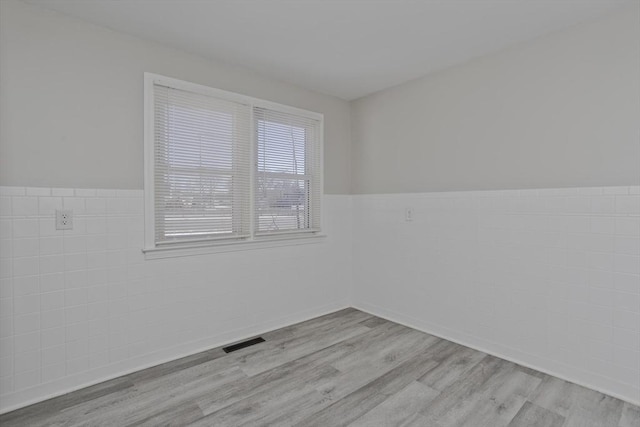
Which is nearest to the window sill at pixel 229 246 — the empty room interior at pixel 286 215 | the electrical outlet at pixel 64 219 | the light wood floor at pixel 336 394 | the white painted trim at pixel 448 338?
the empty room interior at pixel 286 215

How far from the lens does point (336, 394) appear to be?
2.20 meters

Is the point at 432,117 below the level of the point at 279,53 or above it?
below

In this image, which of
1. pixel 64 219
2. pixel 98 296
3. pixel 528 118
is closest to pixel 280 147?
pixel 64 219

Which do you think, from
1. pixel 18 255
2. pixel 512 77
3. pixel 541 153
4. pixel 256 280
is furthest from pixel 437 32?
pixel 18 255

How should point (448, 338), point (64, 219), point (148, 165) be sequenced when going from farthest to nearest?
1. point (448, 338)
2. point (148, 165)
3. point (64, 219)

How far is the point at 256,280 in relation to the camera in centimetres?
318

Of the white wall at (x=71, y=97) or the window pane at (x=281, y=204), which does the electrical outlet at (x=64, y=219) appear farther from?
the window pane at (x=281, y=204)

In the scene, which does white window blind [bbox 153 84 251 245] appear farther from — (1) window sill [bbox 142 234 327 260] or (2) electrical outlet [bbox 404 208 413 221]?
(2) electrical outlet [bbox 404 208 413 221]

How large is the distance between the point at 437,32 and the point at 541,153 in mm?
1222

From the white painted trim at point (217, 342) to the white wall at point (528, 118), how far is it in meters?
1.62

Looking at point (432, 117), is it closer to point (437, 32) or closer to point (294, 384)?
point (437, 32)

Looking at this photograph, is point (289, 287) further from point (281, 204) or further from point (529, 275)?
point (529, 275)

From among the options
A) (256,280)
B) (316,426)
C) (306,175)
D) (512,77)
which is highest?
(512,77)

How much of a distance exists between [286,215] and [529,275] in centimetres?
226
